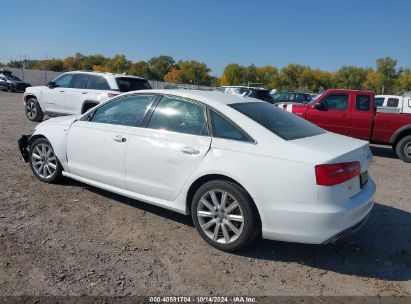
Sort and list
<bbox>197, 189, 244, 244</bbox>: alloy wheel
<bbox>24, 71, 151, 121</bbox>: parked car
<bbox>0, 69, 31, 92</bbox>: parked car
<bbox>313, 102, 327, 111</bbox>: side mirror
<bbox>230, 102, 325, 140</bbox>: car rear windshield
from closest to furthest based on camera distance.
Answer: <bbox>197, 189, 244, 244</bbox>: alloy wheel
<bbox>230, 102, 325, 140</bbox>: car rear windshield
<bbox>24, 71, 151, 121</bbox>: parked car
<bbox>313, 102, 327, 111</bbox>: side mirror
<bbox>0, 69, 31, 92</bbox>: parked car

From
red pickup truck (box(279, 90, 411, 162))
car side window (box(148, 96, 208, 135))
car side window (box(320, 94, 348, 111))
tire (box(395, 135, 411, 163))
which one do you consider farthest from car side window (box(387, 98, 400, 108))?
car side window (box(148, 96, 208, 135))

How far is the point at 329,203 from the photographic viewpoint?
3.36 m

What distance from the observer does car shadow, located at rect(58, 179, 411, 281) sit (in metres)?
3.72

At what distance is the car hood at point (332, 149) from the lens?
342 centimetres

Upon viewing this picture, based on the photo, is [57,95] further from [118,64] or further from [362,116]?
[118,64]

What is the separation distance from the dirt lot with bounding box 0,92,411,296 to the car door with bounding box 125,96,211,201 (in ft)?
1.75

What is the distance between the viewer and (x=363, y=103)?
1027cm

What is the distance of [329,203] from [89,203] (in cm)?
311

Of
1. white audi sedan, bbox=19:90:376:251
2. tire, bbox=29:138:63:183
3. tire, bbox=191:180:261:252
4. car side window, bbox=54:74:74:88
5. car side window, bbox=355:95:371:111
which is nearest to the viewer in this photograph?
white audi sedan, bbox=19:90:376:251

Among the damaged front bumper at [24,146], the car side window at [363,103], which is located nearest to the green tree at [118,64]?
the car side window at [363,103]

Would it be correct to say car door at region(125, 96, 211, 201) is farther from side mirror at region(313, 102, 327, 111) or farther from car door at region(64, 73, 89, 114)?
side mirror at region(313, 102, 327, 111)

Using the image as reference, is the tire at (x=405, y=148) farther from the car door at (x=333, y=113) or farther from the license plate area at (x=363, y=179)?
the license plate area at (x=363, y=179)

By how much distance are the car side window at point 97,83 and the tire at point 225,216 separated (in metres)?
7.25

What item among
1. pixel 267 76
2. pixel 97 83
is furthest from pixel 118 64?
pixel 97 83
